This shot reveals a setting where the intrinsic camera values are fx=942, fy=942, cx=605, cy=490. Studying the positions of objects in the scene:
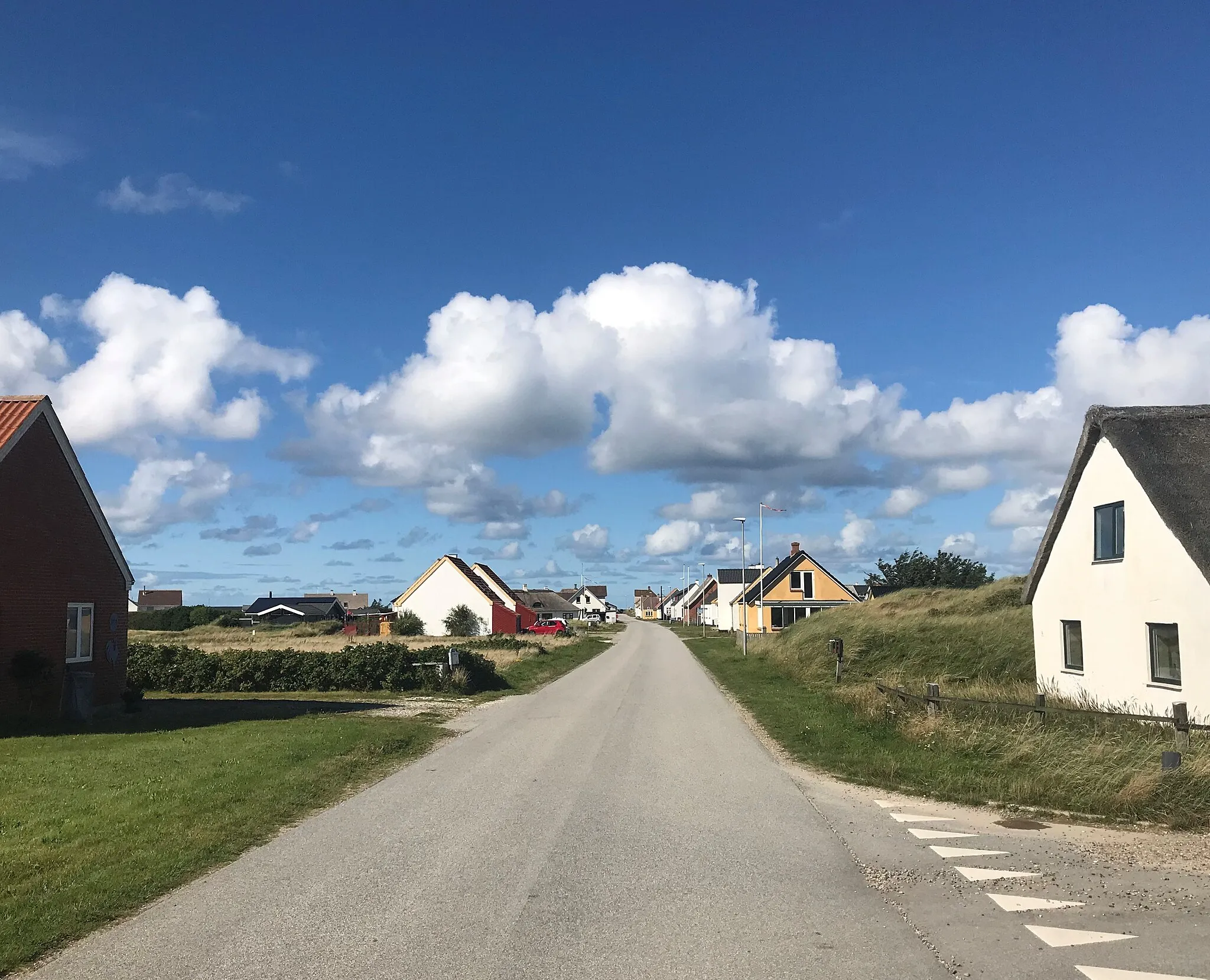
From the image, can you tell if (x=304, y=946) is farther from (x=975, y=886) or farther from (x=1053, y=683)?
(x=1053, y=683)

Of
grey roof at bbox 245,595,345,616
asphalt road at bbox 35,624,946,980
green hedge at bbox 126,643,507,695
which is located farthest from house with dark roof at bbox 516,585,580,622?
asphalt road at bbox 35,624,946,980

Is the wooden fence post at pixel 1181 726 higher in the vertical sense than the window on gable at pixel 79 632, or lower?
lower

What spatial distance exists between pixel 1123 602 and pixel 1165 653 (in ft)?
5.08

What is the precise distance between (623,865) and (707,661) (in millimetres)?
37783

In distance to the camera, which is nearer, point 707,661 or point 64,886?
point 64,886

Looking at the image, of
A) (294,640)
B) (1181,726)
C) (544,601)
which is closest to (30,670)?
(1181,726)

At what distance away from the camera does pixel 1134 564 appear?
1858 cm

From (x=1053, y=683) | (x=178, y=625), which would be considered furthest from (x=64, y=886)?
Answer: (x=178, y=625)

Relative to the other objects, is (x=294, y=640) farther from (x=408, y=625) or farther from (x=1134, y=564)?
(x=1134, y=564)

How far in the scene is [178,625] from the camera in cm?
9062

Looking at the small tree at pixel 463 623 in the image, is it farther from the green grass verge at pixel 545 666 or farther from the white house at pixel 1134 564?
the white house at pixel 1134 564

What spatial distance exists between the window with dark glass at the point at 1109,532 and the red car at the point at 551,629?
5731cm

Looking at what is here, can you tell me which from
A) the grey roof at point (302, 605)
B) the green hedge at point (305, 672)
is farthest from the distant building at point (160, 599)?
the green hedge at point (305, 672)

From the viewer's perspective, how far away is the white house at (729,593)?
3556 inches
